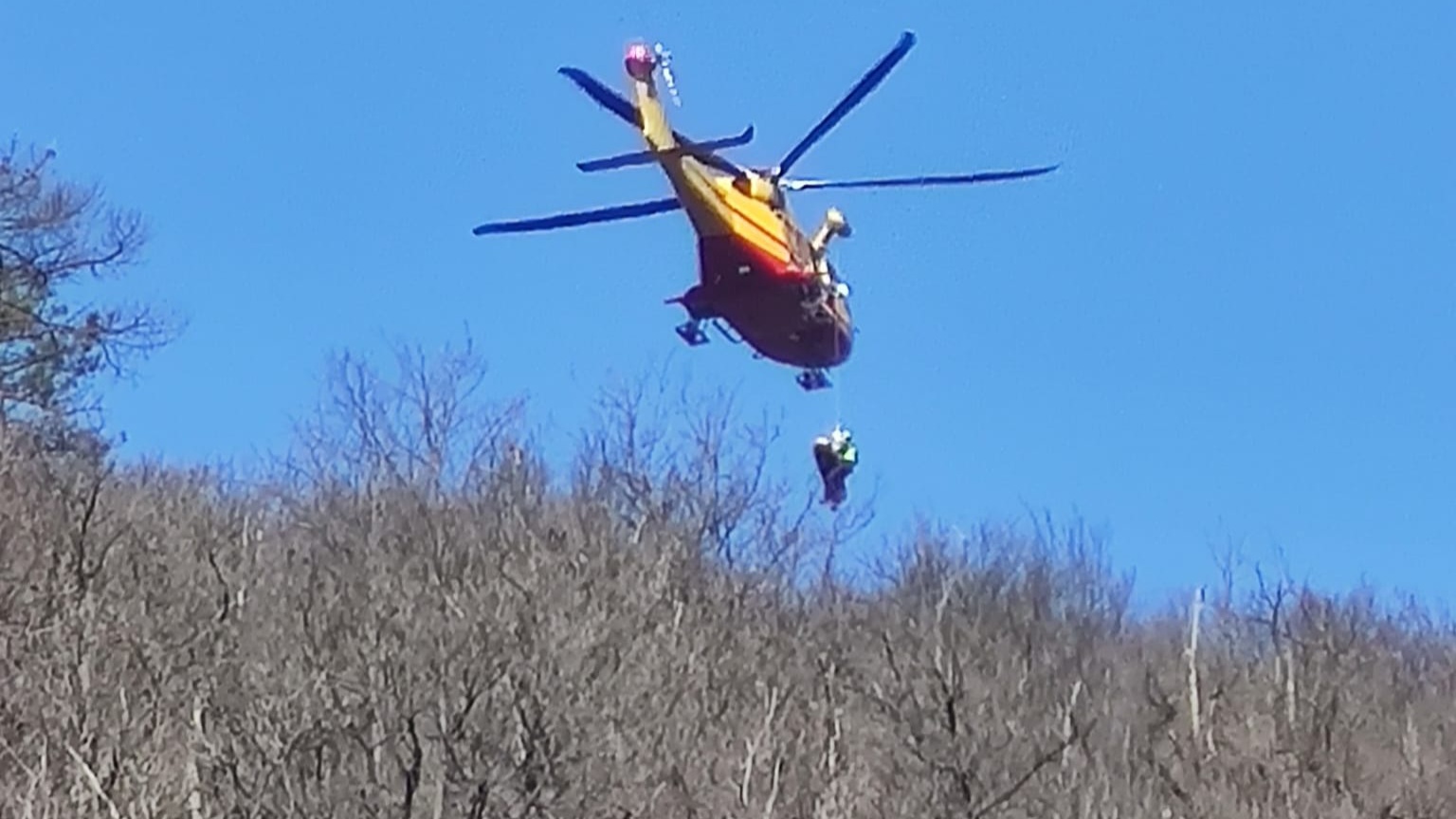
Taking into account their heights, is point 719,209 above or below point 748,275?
above

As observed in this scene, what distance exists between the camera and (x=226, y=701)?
1986 centimetres

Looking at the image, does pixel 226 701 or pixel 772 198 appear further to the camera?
pixel 226 701

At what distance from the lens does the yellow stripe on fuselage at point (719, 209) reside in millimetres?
15906

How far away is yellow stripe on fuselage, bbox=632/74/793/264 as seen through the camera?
1591cm

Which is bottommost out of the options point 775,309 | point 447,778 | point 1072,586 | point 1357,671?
point 447,778

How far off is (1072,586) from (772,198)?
20.6 m

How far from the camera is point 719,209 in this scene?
1602cm

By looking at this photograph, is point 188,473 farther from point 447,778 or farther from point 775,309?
point 775,309

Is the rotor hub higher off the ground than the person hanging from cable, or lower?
higher

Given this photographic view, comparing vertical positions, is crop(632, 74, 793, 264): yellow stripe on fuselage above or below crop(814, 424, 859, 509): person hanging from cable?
above

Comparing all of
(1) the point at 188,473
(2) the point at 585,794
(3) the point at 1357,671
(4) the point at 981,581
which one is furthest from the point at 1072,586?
(2) the point at 585,794

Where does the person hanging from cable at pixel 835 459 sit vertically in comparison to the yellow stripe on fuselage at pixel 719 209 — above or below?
below

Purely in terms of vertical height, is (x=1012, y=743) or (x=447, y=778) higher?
(x=1012, y=743)

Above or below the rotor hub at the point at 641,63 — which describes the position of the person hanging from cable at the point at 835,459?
below
